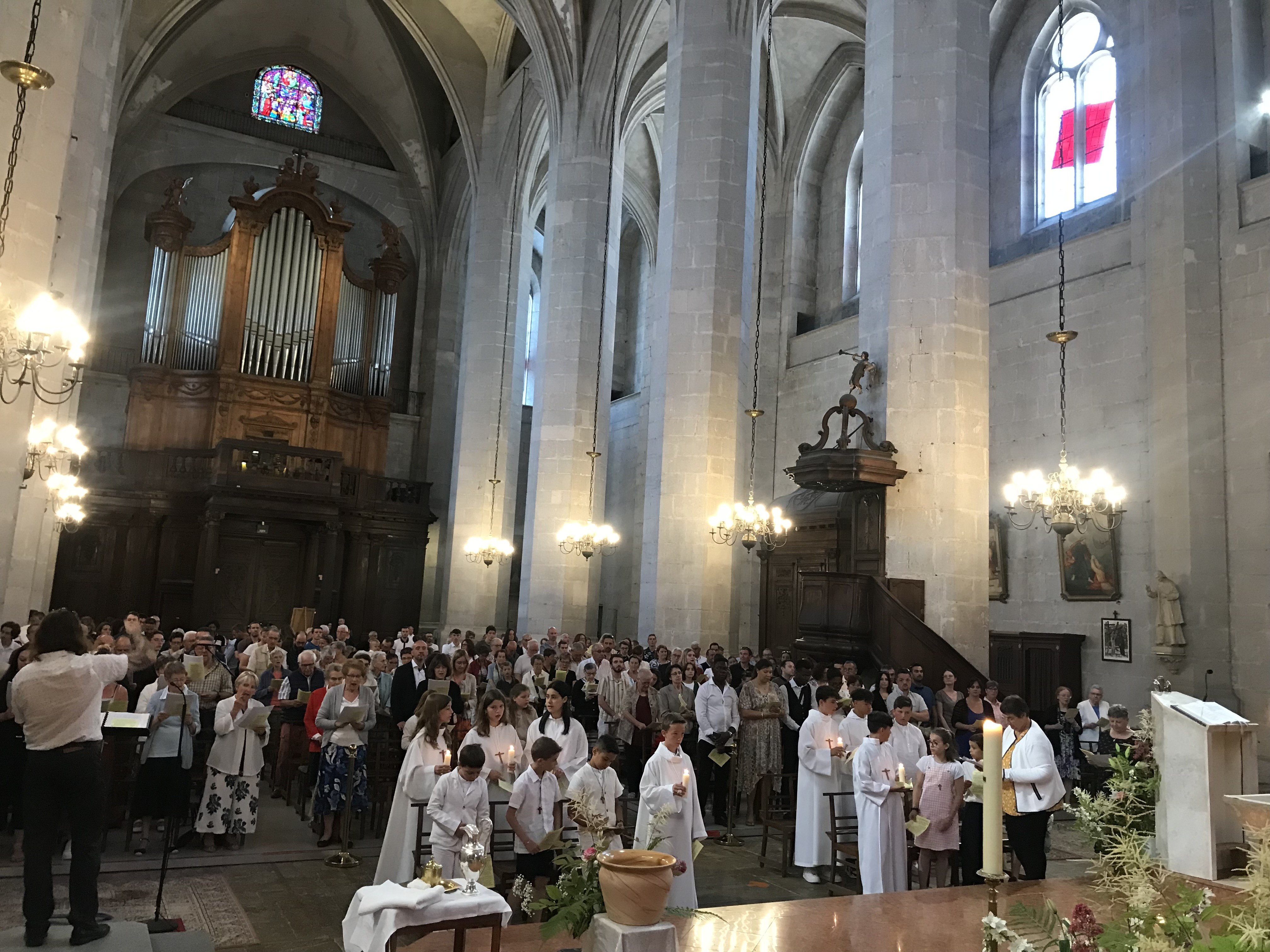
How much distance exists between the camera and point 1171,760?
13.5 feet

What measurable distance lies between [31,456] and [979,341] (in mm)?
11779

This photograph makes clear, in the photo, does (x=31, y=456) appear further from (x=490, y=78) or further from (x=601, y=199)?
(x=490, y=78)

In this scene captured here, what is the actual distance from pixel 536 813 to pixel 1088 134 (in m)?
16.3

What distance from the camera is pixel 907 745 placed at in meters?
7.72

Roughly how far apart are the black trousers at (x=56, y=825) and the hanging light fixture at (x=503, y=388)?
57.5 ft

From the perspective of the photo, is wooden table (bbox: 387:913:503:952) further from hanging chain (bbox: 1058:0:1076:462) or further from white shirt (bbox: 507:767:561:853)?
hanging chain (bbox: 1058:0:1076:462)

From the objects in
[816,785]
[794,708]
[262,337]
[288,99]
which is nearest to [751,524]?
[794,708]

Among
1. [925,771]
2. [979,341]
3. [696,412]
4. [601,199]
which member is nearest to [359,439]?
[601,199]

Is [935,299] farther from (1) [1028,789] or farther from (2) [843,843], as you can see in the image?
(1) [1028,789]

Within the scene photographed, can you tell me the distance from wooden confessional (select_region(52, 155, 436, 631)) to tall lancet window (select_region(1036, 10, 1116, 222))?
15553mm

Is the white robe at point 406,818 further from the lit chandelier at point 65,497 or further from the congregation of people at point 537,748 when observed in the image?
the lit chandelier at point 65,497

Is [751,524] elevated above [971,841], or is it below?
above

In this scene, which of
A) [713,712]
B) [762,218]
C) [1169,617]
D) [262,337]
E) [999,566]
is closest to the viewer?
[713,712]

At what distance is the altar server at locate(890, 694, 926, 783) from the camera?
25.0 ft
